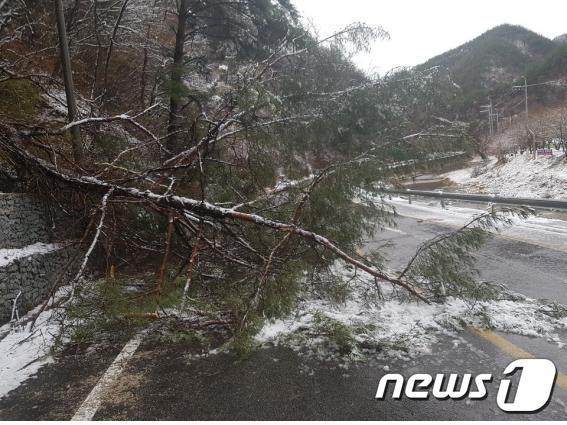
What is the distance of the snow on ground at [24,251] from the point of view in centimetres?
506

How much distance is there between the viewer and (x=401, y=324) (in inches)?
173

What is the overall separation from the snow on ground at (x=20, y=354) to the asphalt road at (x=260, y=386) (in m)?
0.16

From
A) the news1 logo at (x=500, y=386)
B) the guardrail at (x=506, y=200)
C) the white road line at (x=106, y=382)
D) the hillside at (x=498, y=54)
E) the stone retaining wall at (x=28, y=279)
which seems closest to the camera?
the news1 logo at (x=500, y=386)

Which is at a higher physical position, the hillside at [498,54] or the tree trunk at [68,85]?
the hillside at [498,54]

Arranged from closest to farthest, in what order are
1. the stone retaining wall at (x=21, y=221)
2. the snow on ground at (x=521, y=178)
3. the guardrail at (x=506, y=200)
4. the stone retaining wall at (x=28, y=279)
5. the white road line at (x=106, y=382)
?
→ the white road line at (x=106, y=382) → the stone retaining wall at (x=28, y=279) → the stone retaining wall at (x=21, y=221) → the guardrail at (x=506, y=200) → the snow on ground at (x=521, y=178)

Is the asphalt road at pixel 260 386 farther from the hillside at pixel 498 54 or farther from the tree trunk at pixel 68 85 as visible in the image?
the hillside at pixel 498 54

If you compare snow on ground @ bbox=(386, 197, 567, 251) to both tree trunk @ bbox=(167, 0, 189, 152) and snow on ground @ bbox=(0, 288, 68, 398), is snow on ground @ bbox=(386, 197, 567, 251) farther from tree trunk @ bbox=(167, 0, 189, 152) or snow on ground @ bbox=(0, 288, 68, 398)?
tree trunk @ bbox=(167, 0, 189, 152)

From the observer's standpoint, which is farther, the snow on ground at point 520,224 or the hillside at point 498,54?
the hillside at point 498,54

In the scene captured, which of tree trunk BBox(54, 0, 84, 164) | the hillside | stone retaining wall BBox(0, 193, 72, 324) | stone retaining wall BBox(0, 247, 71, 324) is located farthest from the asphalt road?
the hillside

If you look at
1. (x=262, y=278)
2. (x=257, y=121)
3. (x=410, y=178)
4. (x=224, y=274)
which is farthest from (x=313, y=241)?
(x=257, y=121)

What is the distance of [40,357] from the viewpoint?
412 cm

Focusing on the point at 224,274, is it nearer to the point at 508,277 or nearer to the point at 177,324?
the point at 177,324

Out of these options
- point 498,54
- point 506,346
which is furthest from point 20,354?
point 498,54

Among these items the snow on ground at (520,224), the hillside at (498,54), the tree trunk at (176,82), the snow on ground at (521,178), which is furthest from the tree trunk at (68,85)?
the hillside at (498,54)
